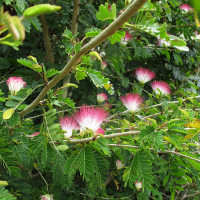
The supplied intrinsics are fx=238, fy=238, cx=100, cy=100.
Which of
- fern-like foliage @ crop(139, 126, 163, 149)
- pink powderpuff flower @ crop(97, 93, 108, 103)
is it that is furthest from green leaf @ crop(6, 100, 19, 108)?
pink powderpuff flower @ crop(97, 93, 108, 103)

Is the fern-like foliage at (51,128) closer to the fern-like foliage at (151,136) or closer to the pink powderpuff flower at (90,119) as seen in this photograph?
the pink powderpuff flower at (90,119)

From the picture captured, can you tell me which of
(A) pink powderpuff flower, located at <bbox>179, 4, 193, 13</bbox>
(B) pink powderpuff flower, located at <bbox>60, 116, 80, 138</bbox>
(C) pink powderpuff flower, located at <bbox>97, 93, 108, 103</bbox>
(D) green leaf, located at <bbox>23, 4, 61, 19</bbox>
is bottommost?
(C) pink powderpuff flower, located at <bbox>97, 93, 108, 103</bbox>

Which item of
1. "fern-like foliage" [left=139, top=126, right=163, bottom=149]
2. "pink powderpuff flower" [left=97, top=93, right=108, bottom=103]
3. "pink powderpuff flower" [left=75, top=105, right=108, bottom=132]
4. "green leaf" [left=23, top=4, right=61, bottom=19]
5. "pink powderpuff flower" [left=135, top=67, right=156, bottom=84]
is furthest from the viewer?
"pink powderpuff flower" [left=135, top=67, right=156, bottom=84]

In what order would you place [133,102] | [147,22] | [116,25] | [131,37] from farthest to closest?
[131,37]
[133,102]
[147,22]
[116,25]

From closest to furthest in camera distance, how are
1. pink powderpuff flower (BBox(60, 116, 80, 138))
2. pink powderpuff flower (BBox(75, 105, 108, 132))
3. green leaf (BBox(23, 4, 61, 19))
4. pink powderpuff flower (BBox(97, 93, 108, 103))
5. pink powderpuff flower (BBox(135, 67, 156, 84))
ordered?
green leaf (BBox(23, 4, 61, 19)), pink powderpuff flower (BBox(75, 105, 108, 132)), pink powderpuff flower (BBox(60, 116, 80, 138)), pink powderpuff flower (BBox(97, 93, 108, 103)), pink powderpuff flower (BBox(135, 67, 156, 84))

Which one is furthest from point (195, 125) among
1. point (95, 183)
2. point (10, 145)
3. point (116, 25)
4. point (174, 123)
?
point (10, 145)

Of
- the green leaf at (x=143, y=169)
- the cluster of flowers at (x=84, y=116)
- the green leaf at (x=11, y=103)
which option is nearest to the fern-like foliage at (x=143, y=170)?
the green leaf at (x=143, y=169)

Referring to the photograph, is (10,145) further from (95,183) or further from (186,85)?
(186,85)

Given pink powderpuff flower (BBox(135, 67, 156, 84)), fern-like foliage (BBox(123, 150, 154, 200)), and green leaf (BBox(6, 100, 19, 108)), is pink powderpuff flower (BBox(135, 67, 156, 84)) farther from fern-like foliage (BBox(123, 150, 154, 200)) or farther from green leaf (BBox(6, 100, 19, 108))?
green leaf (BBox(6, 100, 19, 108))

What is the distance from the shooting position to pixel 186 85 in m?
2.28

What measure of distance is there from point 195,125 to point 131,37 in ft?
3.74

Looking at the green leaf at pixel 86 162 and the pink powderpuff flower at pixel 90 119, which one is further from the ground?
the pink powderpuff flower at pixel 90 119

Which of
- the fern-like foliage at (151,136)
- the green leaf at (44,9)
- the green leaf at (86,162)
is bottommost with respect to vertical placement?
the green leaf at (86,162)

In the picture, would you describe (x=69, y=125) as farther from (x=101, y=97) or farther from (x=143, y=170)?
(x=101, y=97)
